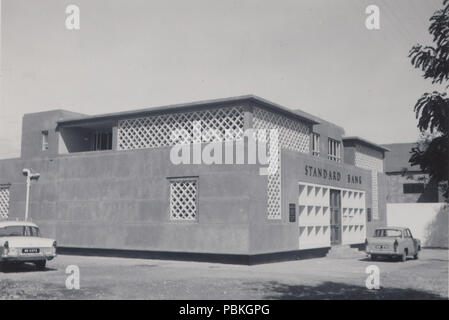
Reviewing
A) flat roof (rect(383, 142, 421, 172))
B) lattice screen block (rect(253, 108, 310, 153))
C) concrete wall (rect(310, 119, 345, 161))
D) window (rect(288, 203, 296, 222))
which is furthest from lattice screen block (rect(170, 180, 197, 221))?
flat roof (rect(383, 142, 421, 172))

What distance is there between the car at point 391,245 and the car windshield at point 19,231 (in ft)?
37.2

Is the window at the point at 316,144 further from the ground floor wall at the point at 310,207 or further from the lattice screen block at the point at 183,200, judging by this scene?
the lattice screen block at the point at 183,200

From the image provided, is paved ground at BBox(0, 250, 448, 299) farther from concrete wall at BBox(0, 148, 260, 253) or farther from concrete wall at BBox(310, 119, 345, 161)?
concrete wall at BBox(310, 119, 345, 161)

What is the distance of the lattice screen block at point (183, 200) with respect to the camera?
17.4 meters

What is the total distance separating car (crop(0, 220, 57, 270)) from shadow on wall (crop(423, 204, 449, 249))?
22.9m

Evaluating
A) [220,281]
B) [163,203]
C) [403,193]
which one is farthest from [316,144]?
[403,193]

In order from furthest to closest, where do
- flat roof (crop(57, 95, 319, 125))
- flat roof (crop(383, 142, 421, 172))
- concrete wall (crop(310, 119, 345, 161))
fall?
flat roof (crop(383, 142, 421, 172)) → concrete wall (crop(310, 119, 345, 161)) → flat roof (crop(57, 95, 319, 125))

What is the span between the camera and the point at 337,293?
32.4 feet

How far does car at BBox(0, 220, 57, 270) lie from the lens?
12.9 metres

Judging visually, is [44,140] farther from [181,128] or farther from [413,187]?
[413,187]

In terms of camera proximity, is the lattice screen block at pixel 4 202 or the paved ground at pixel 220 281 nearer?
the paved ground at pixel 220 281

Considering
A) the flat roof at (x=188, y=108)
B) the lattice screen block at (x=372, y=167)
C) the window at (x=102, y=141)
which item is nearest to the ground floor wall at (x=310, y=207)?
the lattice screen block at (x=372, y=167)

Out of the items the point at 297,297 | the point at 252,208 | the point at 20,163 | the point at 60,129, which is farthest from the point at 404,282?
the point at 20,163

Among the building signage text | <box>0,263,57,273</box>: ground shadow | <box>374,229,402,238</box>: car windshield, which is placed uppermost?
the building signage text
